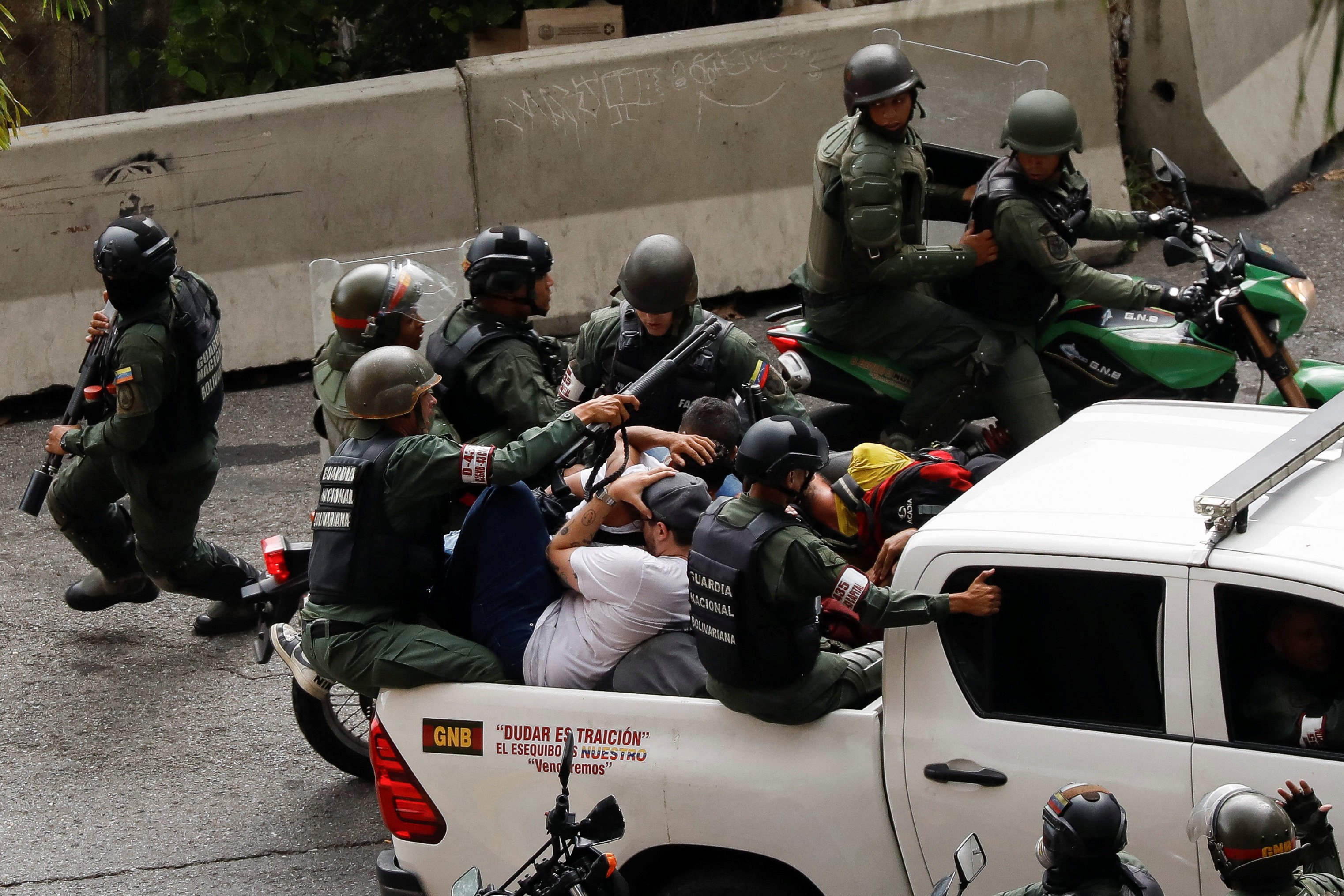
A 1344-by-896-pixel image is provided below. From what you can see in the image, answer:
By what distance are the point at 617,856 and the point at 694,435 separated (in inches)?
61.0

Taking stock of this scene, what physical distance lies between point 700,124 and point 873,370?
11.2 ft

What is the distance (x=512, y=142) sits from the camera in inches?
365

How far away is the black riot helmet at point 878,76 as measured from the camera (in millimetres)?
6008

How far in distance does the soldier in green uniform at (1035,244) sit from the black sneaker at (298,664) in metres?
2.98

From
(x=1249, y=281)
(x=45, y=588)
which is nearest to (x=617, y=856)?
(x=1249, y=281)

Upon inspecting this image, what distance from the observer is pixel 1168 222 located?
6305mm

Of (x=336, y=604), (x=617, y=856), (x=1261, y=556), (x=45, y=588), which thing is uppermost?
(x=1261, y=556)

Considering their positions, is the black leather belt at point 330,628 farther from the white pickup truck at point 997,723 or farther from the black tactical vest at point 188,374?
the black tactical vest at point 188,374

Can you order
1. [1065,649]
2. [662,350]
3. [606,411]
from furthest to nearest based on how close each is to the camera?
[662,350], [606,411], [1065,649]

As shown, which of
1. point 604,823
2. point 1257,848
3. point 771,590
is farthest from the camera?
point 771,590

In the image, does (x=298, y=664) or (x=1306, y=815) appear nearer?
(x=1306, y=815)

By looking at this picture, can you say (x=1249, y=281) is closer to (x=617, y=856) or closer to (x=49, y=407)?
(x=617, y=856)

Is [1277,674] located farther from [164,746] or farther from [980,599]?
[164,746]

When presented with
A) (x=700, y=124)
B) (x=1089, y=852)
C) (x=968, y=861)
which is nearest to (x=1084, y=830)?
(x=1089, y=852)
